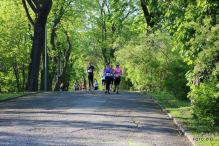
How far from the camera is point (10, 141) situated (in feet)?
20.4

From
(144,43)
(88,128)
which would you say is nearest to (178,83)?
(88,128)

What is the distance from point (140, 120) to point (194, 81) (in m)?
2.39

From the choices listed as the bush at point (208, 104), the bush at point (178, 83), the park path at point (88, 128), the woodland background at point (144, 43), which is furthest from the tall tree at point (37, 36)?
the bush at point (208, 104)

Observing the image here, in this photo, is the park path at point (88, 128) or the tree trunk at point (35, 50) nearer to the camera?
the park path at point (88, 128)

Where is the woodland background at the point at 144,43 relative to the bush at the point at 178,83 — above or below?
above

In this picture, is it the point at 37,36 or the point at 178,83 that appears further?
the point at 37,36

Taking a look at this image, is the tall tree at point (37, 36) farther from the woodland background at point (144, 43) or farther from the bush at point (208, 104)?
the bush at point (208, 104)

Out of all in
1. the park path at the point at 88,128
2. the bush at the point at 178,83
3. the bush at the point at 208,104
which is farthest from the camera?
the bush at the point at 178,83

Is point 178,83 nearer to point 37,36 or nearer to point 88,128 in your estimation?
point 88,128

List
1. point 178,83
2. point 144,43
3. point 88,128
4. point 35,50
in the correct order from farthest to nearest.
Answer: point 144,43 → point 35,50 → point 178,83 → point 88,128

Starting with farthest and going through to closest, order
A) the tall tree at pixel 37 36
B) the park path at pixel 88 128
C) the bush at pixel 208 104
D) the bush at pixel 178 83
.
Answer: the tall tree at pixel 37 36, the bush at pixel 178 83, the bush at pixel 208 104, the park path at pixel 88 128

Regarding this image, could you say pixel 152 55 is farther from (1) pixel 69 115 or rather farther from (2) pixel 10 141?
(2) pixel 10 141

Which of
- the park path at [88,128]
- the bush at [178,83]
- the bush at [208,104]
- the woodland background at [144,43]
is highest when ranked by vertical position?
the woodland background at [144,43]

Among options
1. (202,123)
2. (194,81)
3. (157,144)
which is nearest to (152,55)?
(194,81)
